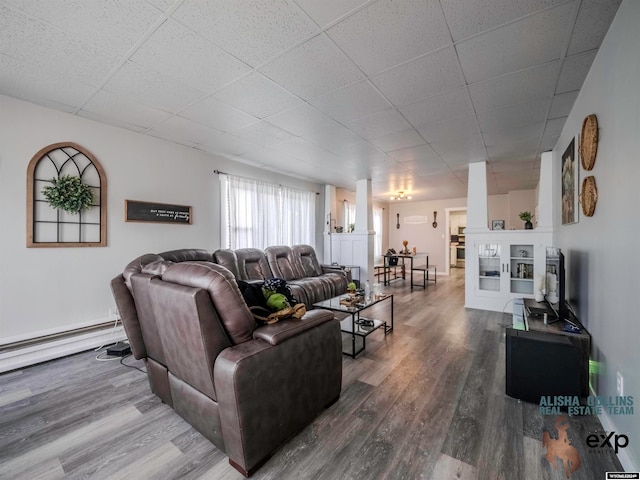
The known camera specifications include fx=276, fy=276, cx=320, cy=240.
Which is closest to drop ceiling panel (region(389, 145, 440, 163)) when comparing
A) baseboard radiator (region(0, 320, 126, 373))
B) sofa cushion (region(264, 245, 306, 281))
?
sofa cushion (region(264, 245, 306, 281))

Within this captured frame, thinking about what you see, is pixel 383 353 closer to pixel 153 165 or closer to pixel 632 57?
pixel 632 57

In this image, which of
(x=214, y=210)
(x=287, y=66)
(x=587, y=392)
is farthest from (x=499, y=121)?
(x=214, y=210)

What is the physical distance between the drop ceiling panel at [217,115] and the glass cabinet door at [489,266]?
13.8 feet

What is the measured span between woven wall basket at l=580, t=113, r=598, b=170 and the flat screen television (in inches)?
30.4

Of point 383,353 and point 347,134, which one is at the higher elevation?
point 347,134

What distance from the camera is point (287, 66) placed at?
2121 millimetres

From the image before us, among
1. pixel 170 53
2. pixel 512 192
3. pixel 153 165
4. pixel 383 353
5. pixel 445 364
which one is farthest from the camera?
pixel 512 192

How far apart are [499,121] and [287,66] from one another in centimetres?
245

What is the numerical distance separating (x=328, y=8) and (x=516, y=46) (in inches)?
52.6

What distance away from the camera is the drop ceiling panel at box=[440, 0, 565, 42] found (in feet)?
5.07

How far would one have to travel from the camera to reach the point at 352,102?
2668 mm

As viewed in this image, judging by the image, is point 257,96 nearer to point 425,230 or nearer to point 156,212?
point 156,212

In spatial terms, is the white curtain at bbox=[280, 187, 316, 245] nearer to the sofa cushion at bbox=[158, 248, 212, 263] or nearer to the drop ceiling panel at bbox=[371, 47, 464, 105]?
the sofa cushion at bbox=[158, 248, 212, 263]

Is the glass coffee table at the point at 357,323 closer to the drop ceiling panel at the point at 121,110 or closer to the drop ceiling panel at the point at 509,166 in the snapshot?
the drop ceiling panel at the point at 121,110
